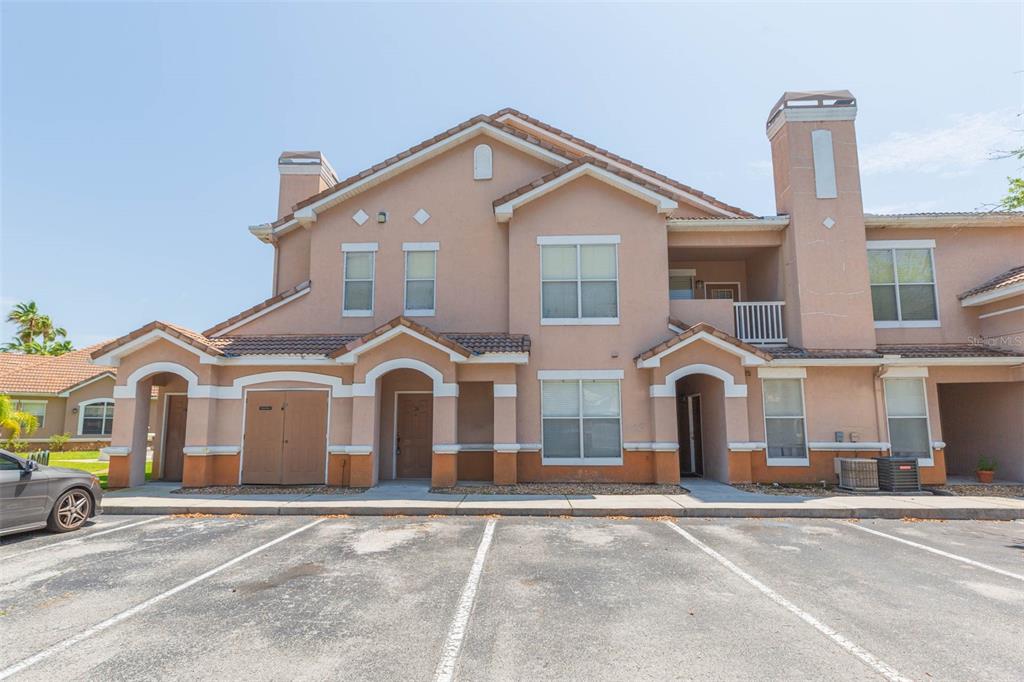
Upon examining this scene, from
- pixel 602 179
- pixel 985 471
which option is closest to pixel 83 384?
pixel 602 179

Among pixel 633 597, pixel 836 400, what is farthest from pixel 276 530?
pixel 836 400

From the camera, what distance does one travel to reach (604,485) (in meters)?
13.0

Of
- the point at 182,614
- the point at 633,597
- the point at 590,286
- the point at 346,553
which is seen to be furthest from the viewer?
the point at 590,286

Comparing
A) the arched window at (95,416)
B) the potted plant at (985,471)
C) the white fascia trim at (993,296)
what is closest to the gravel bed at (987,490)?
the potted plant at (985,471)

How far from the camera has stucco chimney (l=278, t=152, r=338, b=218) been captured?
17.8 meters

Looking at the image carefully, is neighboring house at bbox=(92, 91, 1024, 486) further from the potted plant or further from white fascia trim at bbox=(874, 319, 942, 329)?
the potted plant

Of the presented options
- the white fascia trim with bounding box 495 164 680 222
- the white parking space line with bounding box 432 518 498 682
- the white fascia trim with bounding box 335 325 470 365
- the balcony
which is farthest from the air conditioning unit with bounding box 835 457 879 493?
the white parking space line with bounding box 432 518 498 682

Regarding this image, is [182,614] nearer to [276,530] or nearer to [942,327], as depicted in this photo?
[276,530]

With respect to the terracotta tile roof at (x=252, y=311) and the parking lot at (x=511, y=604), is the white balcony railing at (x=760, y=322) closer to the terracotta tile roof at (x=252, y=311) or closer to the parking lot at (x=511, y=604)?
the parking lot at (x=511, y=604)

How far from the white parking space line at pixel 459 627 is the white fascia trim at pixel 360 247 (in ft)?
32.9

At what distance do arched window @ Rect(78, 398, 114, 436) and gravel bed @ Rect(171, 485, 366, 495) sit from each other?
55.5ft

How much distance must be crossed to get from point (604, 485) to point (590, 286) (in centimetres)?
526

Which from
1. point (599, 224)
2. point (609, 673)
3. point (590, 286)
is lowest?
point (609, 673)

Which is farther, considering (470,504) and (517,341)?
(517,341)
